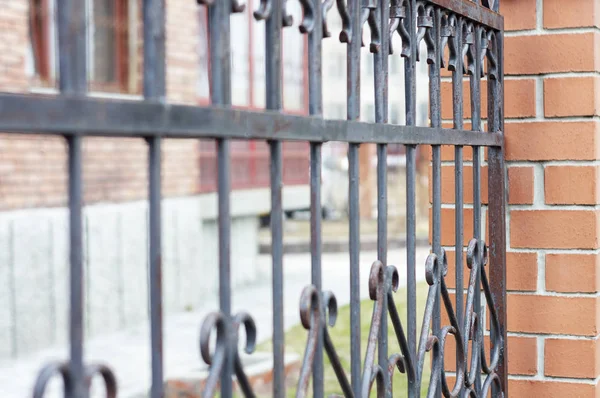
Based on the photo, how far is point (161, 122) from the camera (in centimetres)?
97

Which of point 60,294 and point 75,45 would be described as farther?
point 60,294

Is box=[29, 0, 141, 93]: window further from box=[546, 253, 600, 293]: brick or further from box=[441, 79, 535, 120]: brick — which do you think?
box=[546, 253, 600, 293]: brick

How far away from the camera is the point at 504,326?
2.15 m

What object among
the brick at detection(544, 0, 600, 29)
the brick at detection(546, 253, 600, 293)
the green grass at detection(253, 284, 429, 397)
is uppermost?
the brick at detection(544, 0, 600, 29)

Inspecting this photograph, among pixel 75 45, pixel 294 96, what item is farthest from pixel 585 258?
pixel 294 96

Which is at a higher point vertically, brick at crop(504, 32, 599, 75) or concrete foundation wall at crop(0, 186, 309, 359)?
brick at crop(504, 32, 599, 75)

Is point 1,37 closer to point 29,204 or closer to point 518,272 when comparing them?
point 29,204

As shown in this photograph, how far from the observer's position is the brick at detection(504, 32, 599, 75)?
2.18 meters

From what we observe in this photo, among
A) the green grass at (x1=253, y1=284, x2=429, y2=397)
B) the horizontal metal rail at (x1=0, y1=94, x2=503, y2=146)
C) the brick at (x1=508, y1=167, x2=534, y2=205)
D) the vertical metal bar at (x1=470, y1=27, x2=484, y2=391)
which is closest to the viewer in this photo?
the horizontal metal rail at (x1=0, y1=94, x2=503, y2=146)

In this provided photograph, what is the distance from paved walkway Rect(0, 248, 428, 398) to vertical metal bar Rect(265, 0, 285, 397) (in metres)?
2.56

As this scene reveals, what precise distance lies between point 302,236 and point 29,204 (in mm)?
10140

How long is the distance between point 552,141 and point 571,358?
52 centimetres

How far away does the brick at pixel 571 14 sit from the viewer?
219 cm

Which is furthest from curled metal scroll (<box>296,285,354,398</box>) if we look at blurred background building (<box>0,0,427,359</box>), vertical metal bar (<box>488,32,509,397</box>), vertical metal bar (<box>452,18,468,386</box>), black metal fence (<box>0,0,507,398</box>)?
blurred background building (<box>0,0,427,359</box>)
